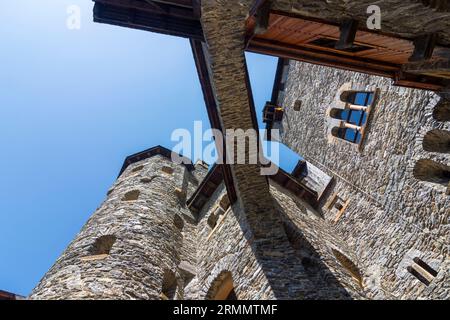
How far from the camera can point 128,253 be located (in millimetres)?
8500

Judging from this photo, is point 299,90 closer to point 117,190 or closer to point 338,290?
point 117,190

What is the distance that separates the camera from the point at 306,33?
19.6ft

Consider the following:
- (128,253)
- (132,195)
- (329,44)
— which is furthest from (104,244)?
(329,44)

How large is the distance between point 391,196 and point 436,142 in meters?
2.00

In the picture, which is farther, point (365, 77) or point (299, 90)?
point (299, 90)

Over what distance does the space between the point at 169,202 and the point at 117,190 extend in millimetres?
2993

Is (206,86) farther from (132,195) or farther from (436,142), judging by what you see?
(132,195)

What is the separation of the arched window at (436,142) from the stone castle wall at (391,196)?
5.2 inches

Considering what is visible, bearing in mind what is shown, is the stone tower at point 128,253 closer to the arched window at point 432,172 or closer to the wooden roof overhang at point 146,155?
the wooden roof overhang at point 146,155

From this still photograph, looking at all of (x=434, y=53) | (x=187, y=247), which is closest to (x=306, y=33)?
(x=434, y=53)

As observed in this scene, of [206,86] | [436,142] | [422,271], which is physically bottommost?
[422,271]

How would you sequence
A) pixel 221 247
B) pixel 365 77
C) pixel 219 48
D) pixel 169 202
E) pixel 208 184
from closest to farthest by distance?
pixel 219 48, pixel 221 247, pixel 365 77, pixel 169 202, pixel 208 184

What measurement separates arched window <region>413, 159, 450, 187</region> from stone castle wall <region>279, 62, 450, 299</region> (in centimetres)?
15
